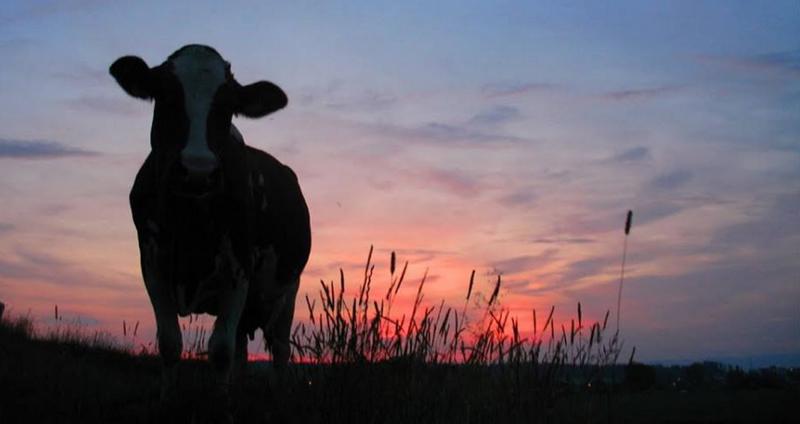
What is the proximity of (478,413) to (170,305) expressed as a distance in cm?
335

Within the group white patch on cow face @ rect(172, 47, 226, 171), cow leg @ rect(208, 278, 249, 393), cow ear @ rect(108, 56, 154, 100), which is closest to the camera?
white patch on cow face @ rect(172, 47, 226, 171)

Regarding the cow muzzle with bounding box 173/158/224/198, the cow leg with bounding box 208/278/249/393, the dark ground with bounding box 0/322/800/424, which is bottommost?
the dark ground with bounding box 0/322/800/424

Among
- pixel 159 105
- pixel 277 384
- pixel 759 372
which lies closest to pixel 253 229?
pixel 159 105

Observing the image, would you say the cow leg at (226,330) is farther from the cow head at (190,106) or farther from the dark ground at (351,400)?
the cow head at (190,106)

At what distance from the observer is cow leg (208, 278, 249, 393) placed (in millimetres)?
8438

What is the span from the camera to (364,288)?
6.34 meters

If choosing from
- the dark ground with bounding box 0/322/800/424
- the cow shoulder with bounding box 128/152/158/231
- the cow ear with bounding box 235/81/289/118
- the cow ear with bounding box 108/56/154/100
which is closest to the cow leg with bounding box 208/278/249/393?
the dark ground with bounding box 0/322/800/424

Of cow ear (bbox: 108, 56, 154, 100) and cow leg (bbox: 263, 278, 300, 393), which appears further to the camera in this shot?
cow leg (bbox: 263, 278, 300, 393)

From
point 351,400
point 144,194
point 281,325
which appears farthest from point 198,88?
point 281,325

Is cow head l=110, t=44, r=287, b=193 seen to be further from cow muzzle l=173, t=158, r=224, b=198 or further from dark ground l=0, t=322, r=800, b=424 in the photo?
dark ground l=0, t=322, r=800, b=424

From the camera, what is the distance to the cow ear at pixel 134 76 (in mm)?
8289

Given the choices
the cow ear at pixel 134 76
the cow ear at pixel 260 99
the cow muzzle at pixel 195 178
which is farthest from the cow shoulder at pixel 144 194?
the cow muzzle at pixel 195 178

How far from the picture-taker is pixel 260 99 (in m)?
8.93

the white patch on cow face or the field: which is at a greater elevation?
the white patch on cow face
